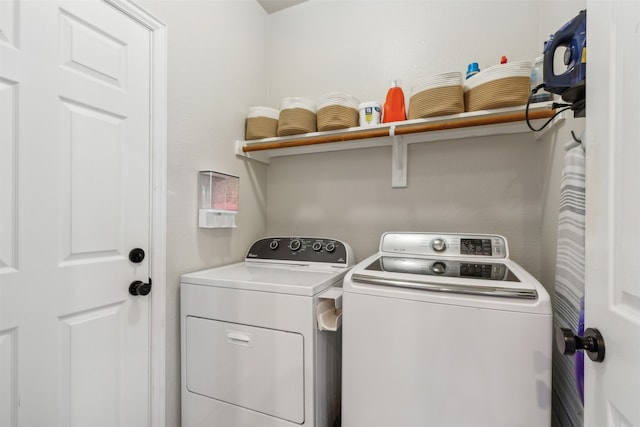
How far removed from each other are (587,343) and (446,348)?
41 cm

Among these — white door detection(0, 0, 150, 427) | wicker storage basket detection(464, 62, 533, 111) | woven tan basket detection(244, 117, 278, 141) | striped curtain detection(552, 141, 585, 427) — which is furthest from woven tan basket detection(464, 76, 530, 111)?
white door detection(0, 0, 150, 427)

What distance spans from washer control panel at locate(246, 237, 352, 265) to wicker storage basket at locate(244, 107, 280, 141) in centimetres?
70

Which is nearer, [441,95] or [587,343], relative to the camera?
[587,343]

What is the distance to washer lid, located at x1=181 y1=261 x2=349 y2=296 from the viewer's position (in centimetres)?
118

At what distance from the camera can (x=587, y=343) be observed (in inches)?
23.1

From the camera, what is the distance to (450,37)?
5.57 ft

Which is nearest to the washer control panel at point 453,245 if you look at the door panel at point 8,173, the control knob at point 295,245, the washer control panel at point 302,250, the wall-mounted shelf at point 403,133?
the washer control panel at point 302,250

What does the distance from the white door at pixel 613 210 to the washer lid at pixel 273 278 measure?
849 millimetres

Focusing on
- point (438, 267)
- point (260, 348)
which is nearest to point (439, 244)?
point (438, 267)

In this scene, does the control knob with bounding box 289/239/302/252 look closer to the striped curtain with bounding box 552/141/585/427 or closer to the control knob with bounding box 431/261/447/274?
the control knob with bounding box 431/261/447/274

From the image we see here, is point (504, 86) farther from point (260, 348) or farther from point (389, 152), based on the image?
point (260, 348)

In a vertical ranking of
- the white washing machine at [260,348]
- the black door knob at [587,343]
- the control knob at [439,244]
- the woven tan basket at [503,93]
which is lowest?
the white washing machine at [260,348]

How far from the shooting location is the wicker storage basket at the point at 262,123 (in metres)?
1.81

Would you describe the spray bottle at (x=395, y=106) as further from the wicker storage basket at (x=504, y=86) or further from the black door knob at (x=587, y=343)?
the black door knob at (x=587, y=343)
